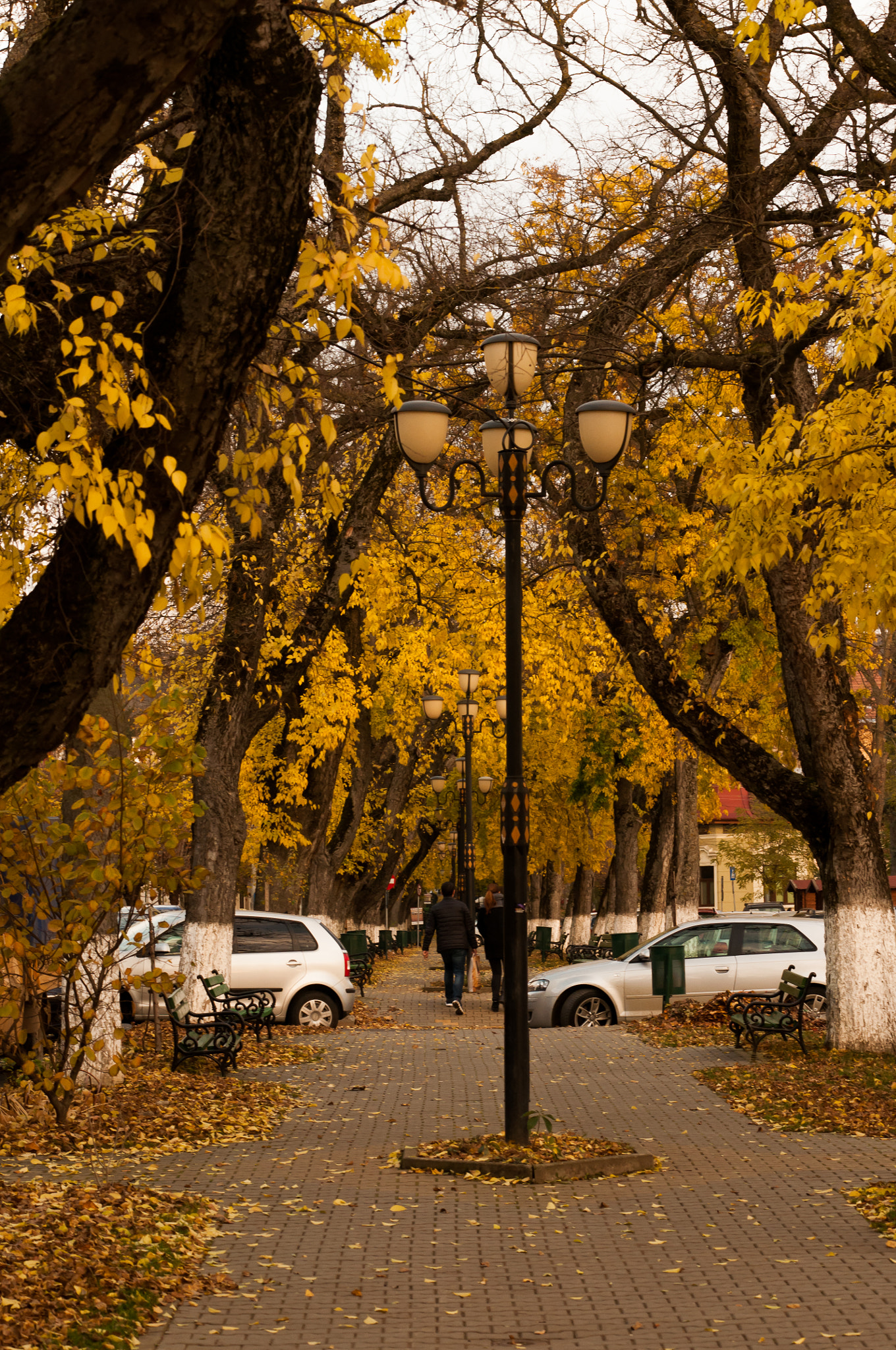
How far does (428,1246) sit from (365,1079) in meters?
6.89

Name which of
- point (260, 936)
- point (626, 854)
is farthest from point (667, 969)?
point (626, 854)

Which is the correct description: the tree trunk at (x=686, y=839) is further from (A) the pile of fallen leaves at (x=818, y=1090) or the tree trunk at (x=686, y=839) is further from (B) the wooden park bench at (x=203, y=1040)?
(B) the wooden park bench at (x=203, y=1040)

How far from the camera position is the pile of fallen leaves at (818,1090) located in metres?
10.9

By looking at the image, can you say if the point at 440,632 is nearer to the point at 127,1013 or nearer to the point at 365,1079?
the point at 127,1013

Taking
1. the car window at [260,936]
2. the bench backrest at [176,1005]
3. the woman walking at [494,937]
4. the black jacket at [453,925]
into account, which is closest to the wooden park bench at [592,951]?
the woman walking at [494,937]

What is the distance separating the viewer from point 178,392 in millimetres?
5160

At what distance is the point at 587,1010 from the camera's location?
19703 millimetres

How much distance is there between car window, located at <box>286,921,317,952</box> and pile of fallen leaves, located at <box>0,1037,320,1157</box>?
4645 millimetres

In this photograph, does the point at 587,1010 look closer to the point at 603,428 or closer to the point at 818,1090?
the point at 818,1090

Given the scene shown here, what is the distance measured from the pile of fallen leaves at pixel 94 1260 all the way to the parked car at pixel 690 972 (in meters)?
11.8

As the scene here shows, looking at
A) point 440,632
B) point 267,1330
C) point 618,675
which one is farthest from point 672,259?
point 440,632

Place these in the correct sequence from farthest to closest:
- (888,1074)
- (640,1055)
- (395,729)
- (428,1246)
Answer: (395,729) < (640,1055) < (888,1074) < (428,1246)

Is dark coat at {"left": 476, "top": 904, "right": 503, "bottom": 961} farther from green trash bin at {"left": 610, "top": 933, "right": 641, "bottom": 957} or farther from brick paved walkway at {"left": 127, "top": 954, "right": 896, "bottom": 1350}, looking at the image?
brick paved walkway at {"left": 127, "top": 954, "right": 896, "bottom": 1350}

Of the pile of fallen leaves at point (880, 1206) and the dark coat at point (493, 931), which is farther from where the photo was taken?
the dark coat at point (493, 931)
